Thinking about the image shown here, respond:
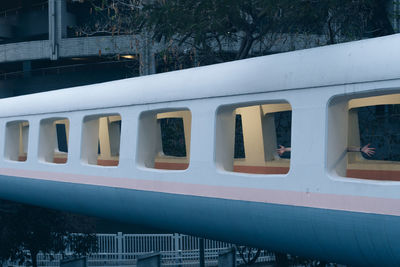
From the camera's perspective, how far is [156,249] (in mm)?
24219

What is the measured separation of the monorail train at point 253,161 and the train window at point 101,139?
0.04 metres

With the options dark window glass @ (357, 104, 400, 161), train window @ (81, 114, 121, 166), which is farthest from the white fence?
train window @ (81, 114, 121, 166)

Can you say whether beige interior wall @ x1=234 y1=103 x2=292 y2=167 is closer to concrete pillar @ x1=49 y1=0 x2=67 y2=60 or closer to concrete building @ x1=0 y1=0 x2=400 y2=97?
concrete building @ x1=0 y1=0 x2=400 y2=97

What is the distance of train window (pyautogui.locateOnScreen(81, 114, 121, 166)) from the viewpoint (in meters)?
9.52

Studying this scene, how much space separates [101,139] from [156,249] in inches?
520

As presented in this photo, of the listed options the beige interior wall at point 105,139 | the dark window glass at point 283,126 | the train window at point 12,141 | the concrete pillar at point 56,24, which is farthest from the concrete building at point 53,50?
the beige interior wall at point 105,139

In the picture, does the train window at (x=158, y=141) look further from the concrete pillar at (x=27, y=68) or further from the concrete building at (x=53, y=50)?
the concrete pillar at (x=27, y=68)

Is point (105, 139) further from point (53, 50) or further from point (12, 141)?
point (53, 50)

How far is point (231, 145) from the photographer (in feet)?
23.6

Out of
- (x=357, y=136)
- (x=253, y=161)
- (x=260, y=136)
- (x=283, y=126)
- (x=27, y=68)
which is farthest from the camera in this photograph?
(x=27, y=68)

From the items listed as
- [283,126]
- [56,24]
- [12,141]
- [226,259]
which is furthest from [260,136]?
[56,24]

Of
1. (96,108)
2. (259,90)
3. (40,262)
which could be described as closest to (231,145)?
(259,90)

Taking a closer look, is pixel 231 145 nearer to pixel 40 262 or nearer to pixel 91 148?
pixel 91 148

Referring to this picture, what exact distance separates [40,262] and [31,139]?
15.6 meters
